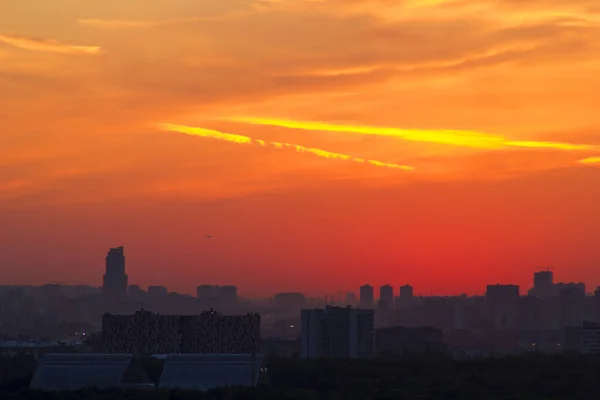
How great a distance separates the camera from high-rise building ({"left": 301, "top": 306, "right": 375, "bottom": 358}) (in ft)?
395

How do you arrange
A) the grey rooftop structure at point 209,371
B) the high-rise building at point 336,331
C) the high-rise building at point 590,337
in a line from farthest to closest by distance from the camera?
the high-rise building at point 336,331, the high-rise building at point 590,337, the grey rooftop structure at point 209,371

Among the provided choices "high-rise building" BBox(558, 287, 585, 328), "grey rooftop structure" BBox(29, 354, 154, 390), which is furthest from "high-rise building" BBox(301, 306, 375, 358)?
"high-rise building" BBox(558, 287, 585, 328)

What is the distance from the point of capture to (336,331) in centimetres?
12312

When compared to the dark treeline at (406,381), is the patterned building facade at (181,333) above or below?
above

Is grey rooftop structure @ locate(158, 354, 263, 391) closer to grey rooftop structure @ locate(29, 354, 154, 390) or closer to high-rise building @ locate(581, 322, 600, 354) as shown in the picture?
grey rooftop structure @ locate(29, 354, 154, 390)

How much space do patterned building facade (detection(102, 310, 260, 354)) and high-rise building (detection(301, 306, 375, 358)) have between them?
32.2 ft

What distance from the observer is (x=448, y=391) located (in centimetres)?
5328

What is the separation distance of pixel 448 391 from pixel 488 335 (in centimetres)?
11055

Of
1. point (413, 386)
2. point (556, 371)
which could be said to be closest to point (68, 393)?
point (413, 386)

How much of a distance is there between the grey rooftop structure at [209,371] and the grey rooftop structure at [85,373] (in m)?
1.37

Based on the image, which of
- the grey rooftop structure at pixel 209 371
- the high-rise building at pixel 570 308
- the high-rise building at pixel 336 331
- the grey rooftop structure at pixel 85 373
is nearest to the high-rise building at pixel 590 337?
the high-rise building at pixel 336 331

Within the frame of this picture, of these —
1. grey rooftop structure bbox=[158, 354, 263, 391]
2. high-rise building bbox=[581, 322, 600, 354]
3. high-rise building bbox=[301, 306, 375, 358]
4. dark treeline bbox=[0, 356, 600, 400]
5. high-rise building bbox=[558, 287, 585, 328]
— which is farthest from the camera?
high-rise building bbox=[558, 287, 585, 328]

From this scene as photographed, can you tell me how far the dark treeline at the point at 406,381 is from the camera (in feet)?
172

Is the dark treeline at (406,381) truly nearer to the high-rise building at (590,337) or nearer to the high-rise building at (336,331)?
the high-rise building at (336,331)
